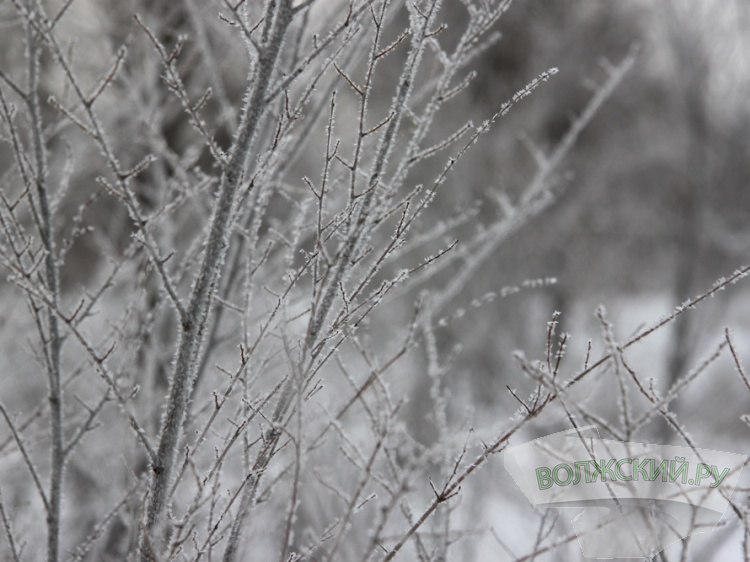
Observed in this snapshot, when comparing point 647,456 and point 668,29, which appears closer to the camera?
point 647,456

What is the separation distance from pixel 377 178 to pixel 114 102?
3658 millimetres

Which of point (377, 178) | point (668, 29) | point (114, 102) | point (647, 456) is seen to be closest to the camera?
point (377, 178)

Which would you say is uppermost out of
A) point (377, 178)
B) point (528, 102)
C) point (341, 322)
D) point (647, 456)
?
point (528, 102)

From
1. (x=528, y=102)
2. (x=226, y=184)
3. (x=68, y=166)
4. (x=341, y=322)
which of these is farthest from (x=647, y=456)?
(x=528, y=102)

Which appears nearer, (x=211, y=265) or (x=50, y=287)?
(x=211, y=265)

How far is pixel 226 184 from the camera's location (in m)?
1.12

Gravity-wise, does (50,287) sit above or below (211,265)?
above

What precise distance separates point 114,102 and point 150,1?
659 mm

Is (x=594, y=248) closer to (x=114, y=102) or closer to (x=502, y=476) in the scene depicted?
(x=502, y=476)

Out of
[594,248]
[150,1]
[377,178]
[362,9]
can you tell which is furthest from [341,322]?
[594,248]

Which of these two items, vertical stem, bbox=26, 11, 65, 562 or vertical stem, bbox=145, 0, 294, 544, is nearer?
vertical stem, bbox=145, 0, 294, 544

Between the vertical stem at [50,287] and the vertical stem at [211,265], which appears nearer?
the vertical stem at [211,265]

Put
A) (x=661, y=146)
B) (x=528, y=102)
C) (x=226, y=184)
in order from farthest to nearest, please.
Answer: (x=661, y=146) < (x=528, y=102) < (x=226, y=184)

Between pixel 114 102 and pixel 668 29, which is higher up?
pixel 668 29
